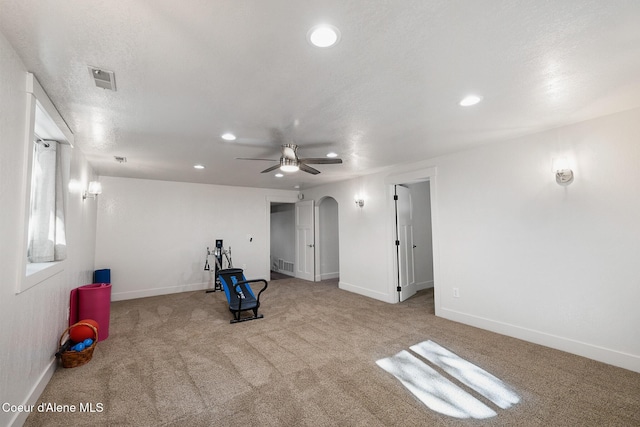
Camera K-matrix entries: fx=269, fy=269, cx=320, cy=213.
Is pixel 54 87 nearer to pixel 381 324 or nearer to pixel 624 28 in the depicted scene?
pixel 624 28

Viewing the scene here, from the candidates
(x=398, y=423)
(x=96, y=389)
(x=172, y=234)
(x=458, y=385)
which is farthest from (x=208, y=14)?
(x=172, y=234)

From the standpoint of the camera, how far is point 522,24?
59.5 inches

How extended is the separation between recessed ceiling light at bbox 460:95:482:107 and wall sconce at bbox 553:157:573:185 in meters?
1.45

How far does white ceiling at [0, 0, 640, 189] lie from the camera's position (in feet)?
4.65

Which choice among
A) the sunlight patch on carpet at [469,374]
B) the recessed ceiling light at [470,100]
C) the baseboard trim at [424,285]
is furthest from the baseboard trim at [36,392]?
the baseboard trim at [424,285]

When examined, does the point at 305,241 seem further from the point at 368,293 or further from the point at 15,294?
the point at 15,294

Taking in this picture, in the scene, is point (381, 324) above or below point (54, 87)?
below

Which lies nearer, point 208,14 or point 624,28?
point 208,14

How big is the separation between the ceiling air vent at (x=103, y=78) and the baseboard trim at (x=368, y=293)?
4886 millimetres

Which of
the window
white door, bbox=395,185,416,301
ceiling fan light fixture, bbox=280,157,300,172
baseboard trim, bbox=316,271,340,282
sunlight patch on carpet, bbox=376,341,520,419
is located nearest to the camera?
sunlight patch on carpet, bbox=376,341,520,419

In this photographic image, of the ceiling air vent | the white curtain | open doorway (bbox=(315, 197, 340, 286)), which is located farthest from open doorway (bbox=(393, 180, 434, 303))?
the white curtain

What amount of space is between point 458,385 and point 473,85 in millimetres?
2550

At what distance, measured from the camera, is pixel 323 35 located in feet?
5.15

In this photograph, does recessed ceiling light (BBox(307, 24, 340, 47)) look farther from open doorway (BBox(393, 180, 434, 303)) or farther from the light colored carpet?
open doorway (BBox(393, 180, 434, 303))
